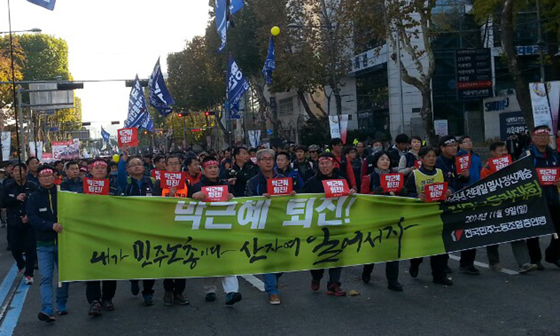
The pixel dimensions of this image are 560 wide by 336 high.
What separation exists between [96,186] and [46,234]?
760 millimetres

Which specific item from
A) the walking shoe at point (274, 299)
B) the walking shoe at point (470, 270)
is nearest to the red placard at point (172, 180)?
the walking shoe at point (274, 299)

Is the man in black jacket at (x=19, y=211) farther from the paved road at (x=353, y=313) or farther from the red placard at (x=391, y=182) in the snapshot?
the red placard at (x=391, y=182)

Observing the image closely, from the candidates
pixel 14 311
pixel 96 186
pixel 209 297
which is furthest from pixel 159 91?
pixel 209 297

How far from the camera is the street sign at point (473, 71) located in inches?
1192

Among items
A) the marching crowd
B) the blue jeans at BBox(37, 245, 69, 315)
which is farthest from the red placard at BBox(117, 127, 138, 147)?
the blue jeans at BBox(37, 245, 69, 315)

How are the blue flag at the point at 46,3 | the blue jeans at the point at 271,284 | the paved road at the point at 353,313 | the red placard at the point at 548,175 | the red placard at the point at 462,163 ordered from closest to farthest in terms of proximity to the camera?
the paved road at the point at 353,313
the blue jeans at the point at 271,284
the red placard at the point at 548,175
the red placard at the point at 462,163
the blue flag at the point at 46,3

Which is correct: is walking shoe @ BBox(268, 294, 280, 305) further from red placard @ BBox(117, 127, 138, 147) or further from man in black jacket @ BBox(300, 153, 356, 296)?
red placard @ BBox(117, 127, 138, 147)

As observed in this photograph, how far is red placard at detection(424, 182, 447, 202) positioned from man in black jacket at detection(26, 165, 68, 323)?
4.25 metres

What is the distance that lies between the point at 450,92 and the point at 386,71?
13.3ft

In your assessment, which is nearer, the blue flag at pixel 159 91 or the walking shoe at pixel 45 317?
the walking shoe at pixel 45 317

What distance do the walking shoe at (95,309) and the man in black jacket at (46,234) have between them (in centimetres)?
38

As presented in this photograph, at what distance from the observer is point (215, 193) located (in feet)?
26.0

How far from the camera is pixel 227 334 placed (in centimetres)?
676

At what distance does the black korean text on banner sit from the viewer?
8477 mm
